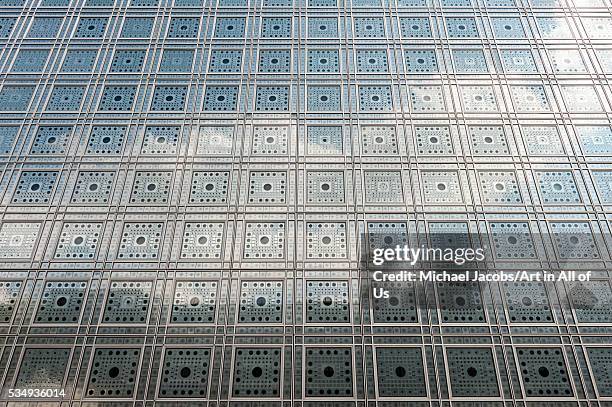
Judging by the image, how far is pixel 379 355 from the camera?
7887mm

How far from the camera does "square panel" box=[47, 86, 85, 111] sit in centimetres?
1057

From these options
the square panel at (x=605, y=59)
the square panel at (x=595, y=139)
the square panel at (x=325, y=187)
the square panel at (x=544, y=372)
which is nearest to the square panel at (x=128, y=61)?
the square panel at (x=325, y=187)

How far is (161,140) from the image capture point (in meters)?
10.1

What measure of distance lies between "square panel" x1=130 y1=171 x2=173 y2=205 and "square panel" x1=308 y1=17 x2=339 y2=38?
4775mm

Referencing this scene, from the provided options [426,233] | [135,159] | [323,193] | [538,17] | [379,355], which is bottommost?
[379,355]

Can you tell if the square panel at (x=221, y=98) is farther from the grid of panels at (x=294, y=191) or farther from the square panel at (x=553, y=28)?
the square panel at (x=553, y=28)

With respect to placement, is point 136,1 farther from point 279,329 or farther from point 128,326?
point 279,329

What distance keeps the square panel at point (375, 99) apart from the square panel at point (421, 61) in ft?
2.64

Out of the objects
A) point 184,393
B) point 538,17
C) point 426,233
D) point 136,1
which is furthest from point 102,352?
point 538,17

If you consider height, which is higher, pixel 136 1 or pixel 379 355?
pixel 136 1

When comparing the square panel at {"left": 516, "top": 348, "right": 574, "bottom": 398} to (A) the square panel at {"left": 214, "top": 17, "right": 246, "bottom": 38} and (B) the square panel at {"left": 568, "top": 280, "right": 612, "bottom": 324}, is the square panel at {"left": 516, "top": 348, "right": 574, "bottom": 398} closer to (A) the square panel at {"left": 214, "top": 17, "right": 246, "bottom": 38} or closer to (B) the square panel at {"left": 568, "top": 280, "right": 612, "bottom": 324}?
(B) the square panel at {"left": 568, "top": 280, "right": 612, "bottom": 324}

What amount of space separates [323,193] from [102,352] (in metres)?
4.54

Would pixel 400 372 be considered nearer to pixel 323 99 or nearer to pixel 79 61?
pixel 323 99

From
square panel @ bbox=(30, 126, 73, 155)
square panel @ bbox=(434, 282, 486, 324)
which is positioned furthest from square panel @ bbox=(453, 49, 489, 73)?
square panel @ bbox=(30, 126, 73, 155)
